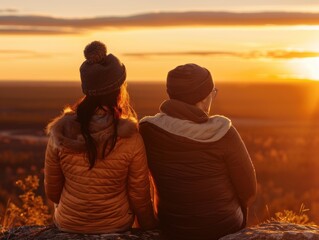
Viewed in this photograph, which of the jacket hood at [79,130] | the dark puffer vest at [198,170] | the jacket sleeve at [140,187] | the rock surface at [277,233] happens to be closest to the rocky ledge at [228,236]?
the rock surface at [277,233]

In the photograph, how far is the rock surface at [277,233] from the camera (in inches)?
191

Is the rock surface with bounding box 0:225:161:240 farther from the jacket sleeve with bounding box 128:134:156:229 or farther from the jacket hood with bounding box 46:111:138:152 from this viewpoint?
the jacket hood with bounding box 46:111:138:152

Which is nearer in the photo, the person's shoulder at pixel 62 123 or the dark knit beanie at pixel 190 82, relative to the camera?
the person's shoulder at pixel 62 123

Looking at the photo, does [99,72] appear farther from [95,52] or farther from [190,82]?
[190,82]

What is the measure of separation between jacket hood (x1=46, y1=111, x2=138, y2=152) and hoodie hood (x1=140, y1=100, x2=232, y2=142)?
1.05 ft

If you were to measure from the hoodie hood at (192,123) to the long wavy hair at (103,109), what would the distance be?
0.95 feet

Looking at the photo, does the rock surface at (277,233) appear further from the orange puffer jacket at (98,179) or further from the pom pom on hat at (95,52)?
the pom pom on hat at (95,52)

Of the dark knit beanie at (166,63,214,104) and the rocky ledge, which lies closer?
the rocky ledge

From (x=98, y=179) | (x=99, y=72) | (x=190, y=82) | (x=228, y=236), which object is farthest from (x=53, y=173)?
(x=228, y=236)

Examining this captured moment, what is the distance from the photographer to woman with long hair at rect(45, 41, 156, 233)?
16.4 feet

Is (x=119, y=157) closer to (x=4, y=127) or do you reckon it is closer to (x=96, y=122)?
(x=96, y=122)

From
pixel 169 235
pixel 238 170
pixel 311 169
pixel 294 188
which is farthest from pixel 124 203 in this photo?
pixel 311 169

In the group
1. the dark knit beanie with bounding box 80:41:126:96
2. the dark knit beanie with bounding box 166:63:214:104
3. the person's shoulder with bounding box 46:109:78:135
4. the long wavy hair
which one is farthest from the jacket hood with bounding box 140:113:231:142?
the person's shoulder with bounding box 46:109:78:135

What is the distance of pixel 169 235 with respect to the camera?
5.46m
